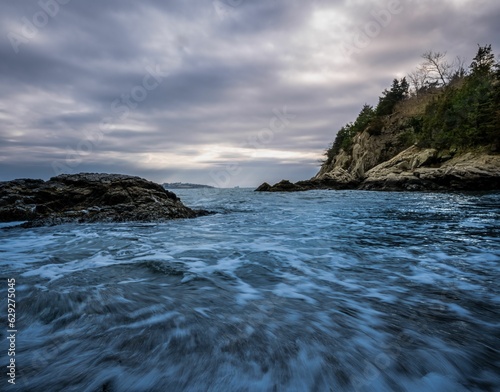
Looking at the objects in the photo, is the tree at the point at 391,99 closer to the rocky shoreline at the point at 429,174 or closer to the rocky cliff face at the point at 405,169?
the rocky cliff face at the point at 405,169

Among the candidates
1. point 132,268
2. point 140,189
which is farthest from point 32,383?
point 140,189

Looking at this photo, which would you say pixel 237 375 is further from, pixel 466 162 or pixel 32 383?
pixel 466 162

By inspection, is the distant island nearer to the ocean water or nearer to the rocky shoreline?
the rocky shoreline

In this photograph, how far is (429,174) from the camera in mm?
23688

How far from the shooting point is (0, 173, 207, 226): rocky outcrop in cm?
845

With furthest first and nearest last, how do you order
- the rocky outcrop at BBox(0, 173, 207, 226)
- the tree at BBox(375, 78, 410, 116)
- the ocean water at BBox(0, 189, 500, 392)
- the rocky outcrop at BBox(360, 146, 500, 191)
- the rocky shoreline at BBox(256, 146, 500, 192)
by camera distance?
1. the tree at BBox(375, 78, 410, 116)
2. the rocky shoreline at BBox(256, 146, 500, 192)
3. the rocky outcrop at BBox(360, 146, 500, 191)
4. the rocky outcrop at BBox(0, 173, 207, 226)
5. the ocean water at BBox(0, 189, 500, 392)

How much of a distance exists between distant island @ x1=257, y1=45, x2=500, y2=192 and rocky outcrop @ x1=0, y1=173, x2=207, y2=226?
22563mm

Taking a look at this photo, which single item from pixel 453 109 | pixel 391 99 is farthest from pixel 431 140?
pixel 391 99

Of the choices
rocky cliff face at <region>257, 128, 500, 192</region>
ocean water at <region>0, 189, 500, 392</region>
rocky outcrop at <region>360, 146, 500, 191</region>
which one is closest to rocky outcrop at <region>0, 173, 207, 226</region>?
ocean water at <region>0, 189, 500, 392</region>

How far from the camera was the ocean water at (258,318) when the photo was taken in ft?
5.24

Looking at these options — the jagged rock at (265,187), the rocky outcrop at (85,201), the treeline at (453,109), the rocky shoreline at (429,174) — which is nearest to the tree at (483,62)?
the treeline at (453,109)

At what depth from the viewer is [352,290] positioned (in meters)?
2.94

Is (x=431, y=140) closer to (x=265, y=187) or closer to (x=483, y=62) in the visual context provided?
(x=483, y=62)

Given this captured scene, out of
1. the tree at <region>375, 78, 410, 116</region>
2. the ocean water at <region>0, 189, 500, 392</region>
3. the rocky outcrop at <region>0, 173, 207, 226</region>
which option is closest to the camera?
the ocean water at <region>0, 189, 500, 392</region>
